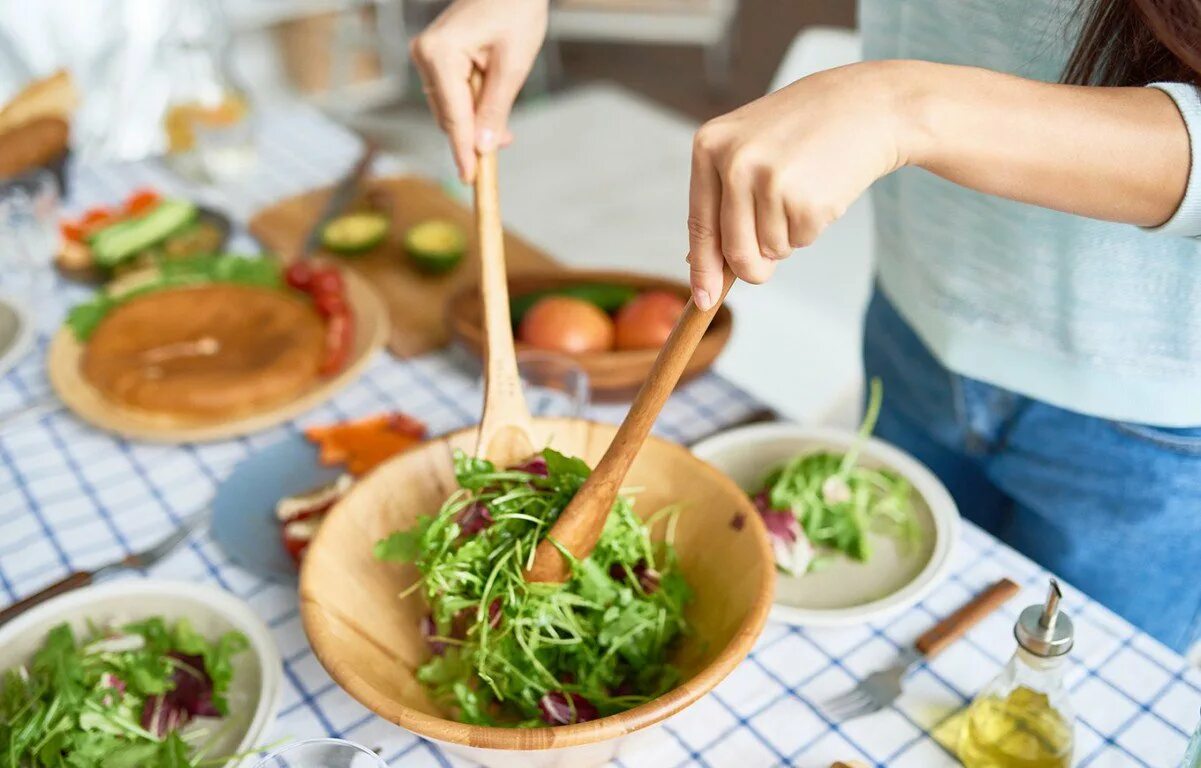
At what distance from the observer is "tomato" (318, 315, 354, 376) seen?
1411 millimetres

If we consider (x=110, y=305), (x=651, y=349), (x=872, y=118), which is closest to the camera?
(x=872, y=118)

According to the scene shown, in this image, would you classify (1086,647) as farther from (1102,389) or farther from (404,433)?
(404,433)

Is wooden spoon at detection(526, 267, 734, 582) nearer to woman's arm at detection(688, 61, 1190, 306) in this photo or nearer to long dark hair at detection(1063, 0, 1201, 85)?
woman's arm at detection(688, 61, 1190, 306)

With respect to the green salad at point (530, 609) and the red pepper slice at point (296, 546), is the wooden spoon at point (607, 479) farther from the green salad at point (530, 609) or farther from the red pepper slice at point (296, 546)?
the red pepper slice at point (296, 546)

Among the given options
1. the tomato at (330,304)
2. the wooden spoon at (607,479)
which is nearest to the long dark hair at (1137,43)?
the wooden spoon at (607,479)

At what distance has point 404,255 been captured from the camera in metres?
1.75

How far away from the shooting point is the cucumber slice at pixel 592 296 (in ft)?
4.93

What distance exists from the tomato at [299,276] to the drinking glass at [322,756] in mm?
923

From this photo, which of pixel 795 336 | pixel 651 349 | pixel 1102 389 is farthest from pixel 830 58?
pixel 1102 389

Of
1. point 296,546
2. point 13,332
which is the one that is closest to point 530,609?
point 296,546

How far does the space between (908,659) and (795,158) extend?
553 millimetres

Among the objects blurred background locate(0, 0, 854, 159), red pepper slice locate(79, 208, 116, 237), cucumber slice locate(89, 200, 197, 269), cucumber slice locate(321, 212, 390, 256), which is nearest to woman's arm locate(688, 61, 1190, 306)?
cucumber slice locate(321, 212, 390, 256)

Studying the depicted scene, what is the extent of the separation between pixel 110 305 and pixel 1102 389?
1.33 meters

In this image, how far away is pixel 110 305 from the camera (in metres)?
1.49
